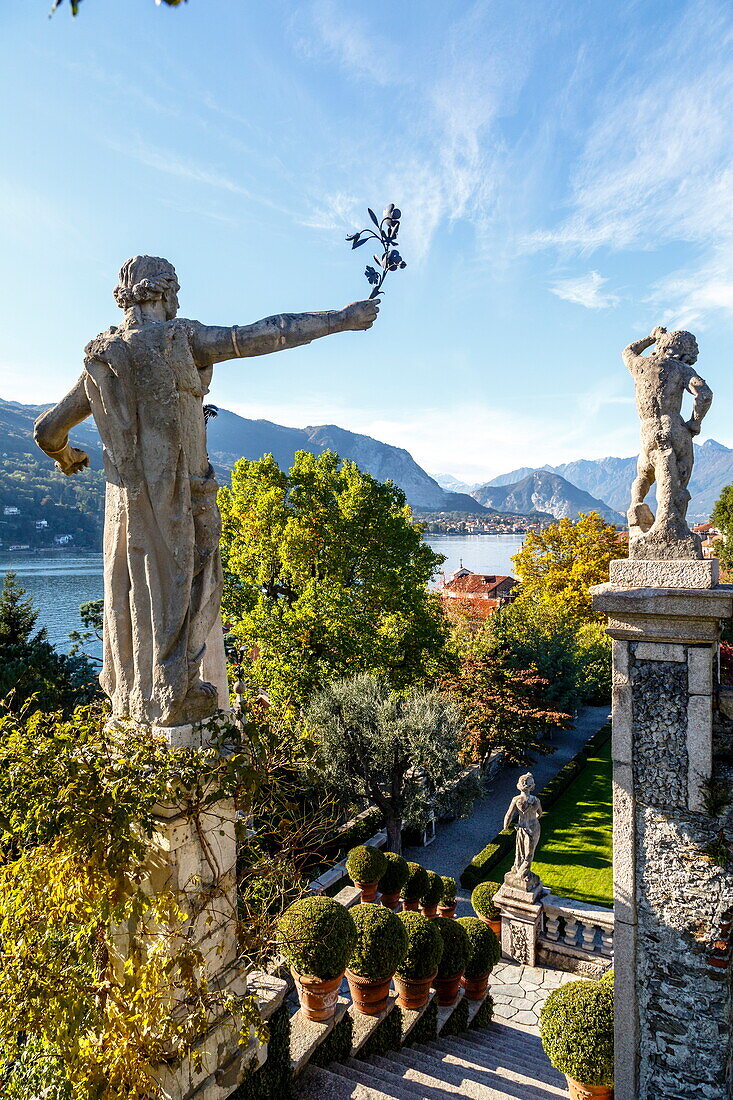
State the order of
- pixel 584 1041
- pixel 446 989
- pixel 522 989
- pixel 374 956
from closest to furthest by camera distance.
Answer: pixel 584 1041 → pixel 374 956 → pixel 446 989 → pixel 522 989

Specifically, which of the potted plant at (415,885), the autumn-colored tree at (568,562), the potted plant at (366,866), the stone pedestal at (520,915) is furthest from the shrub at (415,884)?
the autumn-colored tree at (568,562)

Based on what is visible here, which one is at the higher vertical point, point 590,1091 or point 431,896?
point 590,1091

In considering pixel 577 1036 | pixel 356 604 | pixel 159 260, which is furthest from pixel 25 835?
pixel 356 604

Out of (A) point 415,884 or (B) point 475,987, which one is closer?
(B) point 475,987

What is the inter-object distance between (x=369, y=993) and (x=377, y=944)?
0.54m

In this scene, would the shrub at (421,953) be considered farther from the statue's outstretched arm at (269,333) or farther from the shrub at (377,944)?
the statue's outstretched arm at (269,333)

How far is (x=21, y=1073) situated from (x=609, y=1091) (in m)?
4.85

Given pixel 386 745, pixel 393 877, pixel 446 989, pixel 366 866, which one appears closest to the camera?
pixel 446 989

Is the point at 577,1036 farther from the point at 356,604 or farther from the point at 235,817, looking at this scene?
the point at 356,604

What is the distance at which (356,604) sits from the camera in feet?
49.7

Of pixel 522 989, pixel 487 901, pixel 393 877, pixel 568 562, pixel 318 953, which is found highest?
pixel 568 562

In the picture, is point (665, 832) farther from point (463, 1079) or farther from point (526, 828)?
point (526, 828)

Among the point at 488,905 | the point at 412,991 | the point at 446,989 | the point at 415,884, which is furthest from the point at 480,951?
the point at 488,905

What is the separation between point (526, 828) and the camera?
A: 10.3 meters
